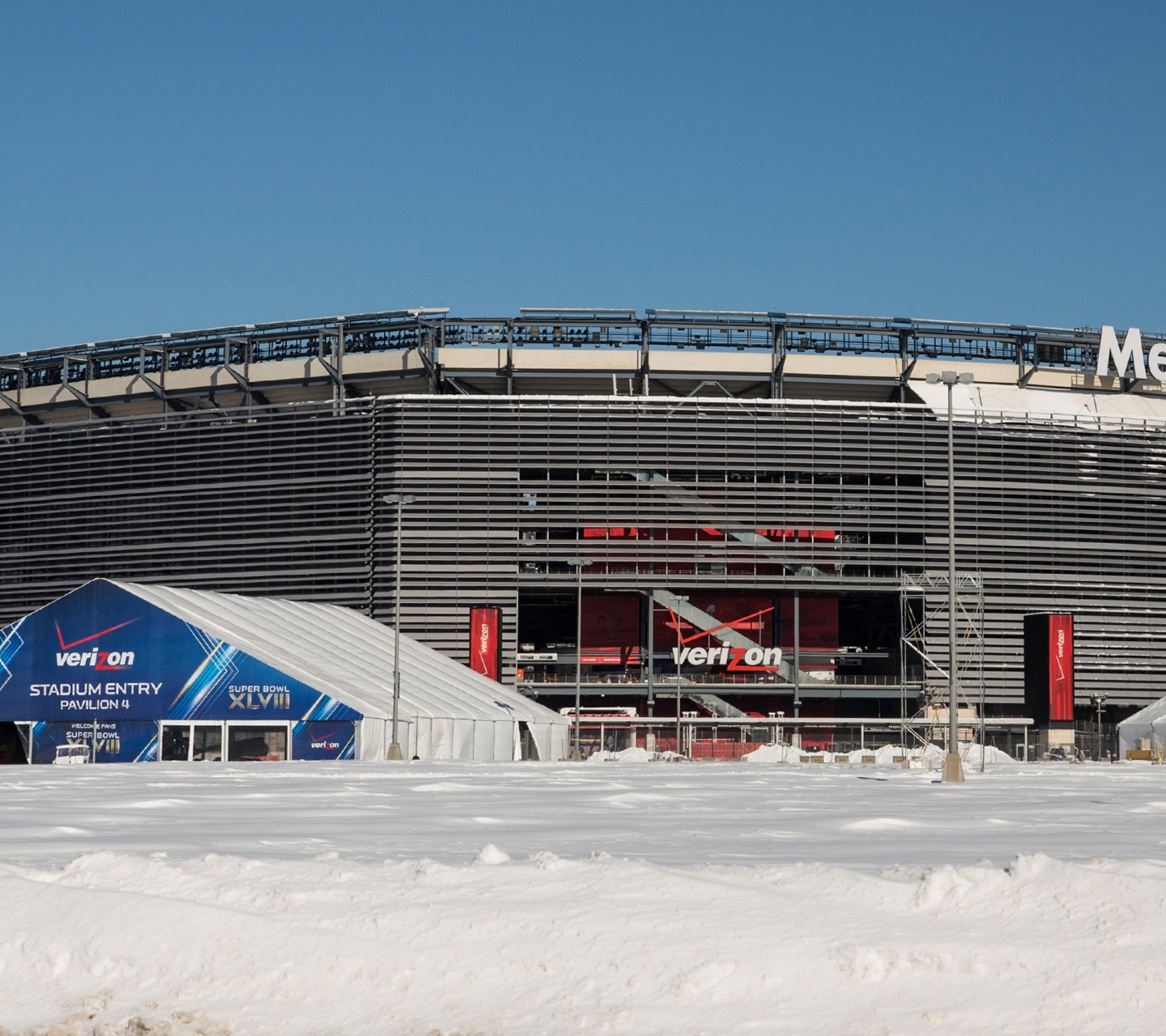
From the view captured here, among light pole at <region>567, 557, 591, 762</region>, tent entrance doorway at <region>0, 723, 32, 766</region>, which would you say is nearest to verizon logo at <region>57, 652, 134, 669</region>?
tent entrance doorway at <region>0, 723, 32, 766</region>

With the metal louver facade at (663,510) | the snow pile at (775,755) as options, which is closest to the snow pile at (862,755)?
the snow pile at (775,755)

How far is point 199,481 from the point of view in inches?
4254

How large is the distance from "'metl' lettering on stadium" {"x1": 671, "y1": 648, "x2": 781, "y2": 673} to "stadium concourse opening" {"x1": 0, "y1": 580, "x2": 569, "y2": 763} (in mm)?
37196

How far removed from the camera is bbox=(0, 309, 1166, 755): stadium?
104 meters

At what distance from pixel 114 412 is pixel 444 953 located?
4589 inches

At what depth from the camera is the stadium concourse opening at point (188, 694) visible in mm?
62500

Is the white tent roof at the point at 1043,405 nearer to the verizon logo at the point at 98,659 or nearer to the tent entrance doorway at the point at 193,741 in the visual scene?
the tent entrance doorway at the point at 193,741

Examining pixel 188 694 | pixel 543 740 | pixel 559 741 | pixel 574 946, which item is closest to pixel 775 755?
pixel 543 740

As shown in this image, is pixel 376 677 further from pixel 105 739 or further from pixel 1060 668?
pixel 1060 668

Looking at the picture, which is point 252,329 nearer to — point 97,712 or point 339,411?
point 339,411

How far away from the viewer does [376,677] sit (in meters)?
71.8

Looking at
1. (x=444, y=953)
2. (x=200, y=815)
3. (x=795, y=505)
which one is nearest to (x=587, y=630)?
(x=795, y=505)

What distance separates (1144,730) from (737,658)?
106ft

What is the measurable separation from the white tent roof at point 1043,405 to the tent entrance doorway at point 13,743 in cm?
6700
